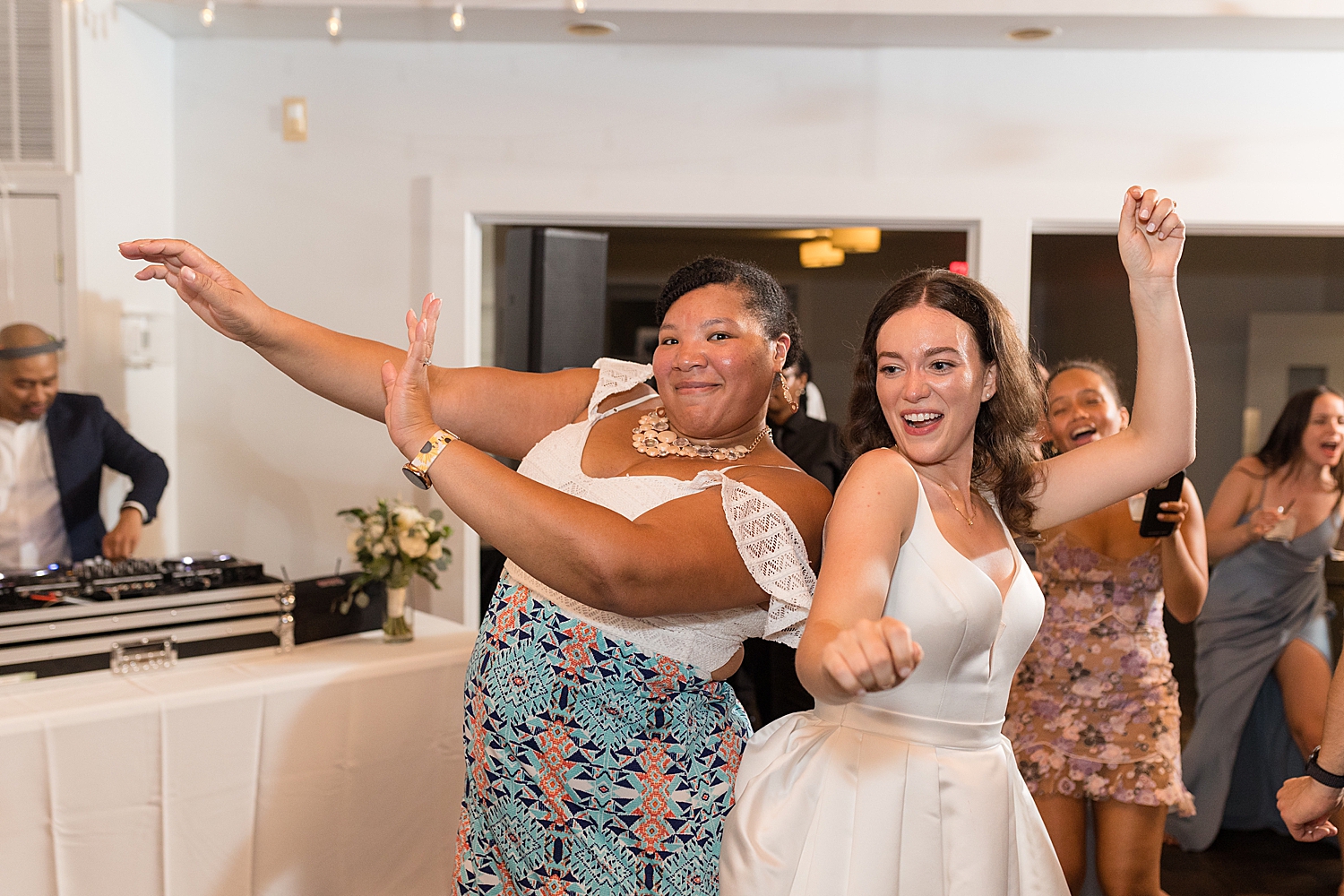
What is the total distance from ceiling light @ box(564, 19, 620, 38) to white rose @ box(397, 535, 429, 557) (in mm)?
1868

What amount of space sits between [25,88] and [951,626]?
358 centimetres

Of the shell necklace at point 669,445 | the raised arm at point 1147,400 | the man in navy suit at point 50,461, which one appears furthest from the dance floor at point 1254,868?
the man in navy suit at point 50,461

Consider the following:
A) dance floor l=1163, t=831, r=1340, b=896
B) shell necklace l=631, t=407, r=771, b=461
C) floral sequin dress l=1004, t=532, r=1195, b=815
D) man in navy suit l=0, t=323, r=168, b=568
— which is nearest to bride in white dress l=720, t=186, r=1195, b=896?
shell necklace l=631, t=407, r=771, b=461

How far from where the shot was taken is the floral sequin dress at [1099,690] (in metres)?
2.56

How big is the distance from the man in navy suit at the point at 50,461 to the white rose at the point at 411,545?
1.14 m

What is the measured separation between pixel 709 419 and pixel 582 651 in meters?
0.40

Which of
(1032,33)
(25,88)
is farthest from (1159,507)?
(25,88)

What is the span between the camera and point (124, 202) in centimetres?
365

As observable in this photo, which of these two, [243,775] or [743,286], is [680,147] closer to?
[743,286]

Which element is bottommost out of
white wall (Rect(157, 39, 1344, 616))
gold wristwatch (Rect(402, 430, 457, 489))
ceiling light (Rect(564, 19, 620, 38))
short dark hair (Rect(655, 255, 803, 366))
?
gold wristwatch (Rect(402, 430, 457, 489))

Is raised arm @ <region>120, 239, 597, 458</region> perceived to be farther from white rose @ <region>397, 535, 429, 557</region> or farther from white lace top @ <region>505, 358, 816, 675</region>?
white rose @ <region>397, 535, 429, 557</region>

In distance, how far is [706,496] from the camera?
149 cm

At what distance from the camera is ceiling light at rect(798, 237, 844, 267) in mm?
4957

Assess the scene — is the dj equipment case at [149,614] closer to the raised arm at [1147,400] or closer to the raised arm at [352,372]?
the raised arm at [352,372]
